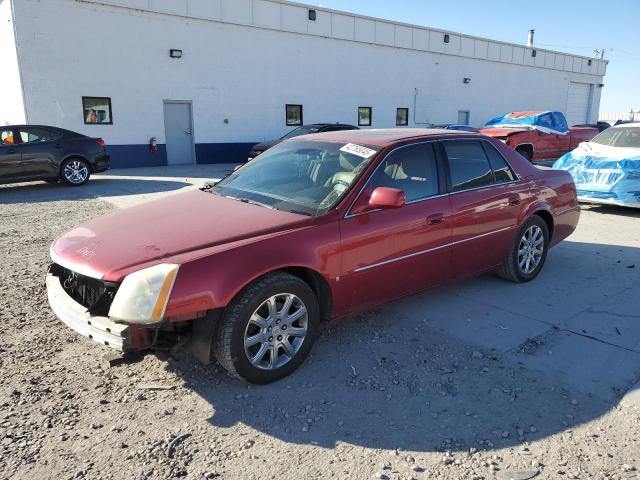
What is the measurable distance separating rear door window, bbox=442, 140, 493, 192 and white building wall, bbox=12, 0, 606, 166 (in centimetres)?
1443

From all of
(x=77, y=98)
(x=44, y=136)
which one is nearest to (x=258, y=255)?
(x=44, y=136)

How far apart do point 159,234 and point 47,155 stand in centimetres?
977

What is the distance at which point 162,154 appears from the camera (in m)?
17.6

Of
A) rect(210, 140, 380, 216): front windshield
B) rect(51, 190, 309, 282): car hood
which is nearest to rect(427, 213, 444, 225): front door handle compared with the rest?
rect(210, 140, 380, 216): front windshield

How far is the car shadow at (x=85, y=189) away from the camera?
10.7m


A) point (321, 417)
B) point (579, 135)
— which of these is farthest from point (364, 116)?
point (321, 417)

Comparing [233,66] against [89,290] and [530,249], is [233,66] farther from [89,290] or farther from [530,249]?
[89,290]

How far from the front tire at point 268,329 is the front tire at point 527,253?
2.50 metres

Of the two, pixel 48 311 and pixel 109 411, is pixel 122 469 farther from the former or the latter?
pixel 48 311

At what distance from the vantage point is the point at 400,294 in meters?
4.07

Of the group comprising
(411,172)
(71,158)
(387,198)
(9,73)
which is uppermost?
(9,73)

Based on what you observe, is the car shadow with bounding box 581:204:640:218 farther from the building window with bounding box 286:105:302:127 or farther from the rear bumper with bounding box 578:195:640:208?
the building window with bounding box 286:105:302:127

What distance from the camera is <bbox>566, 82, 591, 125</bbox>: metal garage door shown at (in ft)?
107

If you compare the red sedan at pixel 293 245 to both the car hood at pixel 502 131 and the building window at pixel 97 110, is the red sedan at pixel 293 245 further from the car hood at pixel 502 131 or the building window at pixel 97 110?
the building window at pixel 97 110
